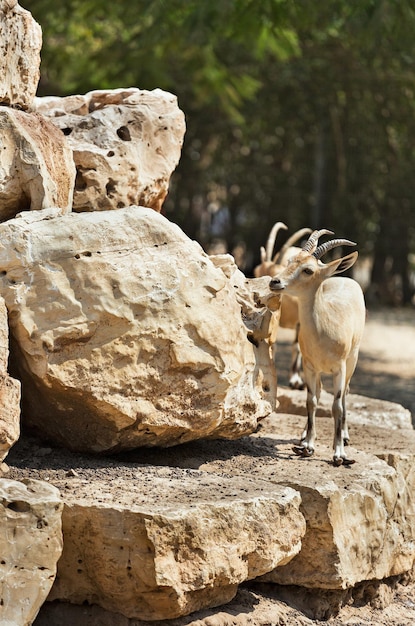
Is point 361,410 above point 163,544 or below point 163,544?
below

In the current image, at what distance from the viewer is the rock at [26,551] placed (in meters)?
4.21

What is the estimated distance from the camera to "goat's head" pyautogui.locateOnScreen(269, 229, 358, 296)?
19.2 ft

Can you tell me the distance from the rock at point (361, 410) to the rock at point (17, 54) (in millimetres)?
3270

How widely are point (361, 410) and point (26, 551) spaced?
13.4 ft

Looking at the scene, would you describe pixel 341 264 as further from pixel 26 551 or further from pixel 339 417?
pixel 26 551

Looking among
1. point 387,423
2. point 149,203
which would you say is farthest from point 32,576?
point 387,423

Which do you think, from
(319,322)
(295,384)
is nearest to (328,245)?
(319,322)

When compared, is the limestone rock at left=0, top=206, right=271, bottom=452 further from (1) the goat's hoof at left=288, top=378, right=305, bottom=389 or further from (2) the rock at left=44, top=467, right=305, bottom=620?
(1) the goat's hoof at left=288, top=378, right=305, bottom=389

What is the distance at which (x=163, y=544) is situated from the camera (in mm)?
4414

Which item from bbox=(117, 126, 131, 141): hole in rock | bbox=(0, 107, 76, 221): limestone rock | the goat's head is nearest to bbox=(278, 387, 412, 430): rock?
the goat's head

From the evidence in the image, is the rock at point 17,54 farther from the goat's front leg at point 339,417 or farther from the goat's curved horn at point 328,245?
the goat's front leg at point 339,417

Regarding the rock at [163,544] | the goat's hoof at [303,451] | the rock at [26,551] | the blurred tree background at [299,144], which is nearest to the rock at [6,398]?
the rock at [163,544]

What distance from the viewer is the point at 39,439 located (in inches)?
218

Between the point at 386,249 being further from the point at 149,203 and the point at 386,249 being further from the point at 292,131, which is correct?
the point at 149,203
